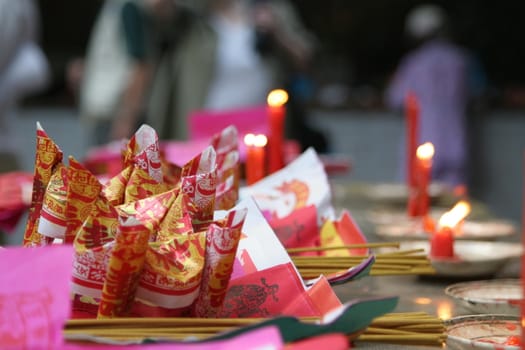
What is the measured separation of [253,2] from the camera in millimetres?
4270

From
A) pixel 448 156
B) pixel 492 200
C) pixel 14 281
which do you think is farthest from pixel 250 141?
pixel 492 200

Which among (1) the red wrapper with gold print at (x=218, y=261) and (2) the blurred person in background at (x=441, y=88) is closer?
(1) the red wrapper with gold print at (x=218, y=261)

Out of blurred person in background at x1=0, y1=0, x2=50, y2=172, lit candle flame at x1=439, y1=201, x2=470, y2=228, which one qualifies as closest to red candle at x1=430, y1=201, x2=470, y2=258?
lit candle flame at x1=439, y1=201, x2=470, y2=228

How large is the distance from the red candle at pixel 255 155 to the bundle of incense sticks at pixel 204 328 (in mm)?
688

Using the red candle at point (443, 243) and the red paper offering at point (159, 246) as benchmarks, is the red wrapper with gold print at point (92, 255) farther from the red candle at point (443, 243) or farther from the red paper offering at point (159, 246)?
the red candle at point (443, 243)

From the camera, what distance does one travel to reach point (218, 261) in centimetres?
91

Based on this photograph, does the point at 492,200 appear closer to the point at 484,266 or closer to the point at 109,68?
the point at 109,68

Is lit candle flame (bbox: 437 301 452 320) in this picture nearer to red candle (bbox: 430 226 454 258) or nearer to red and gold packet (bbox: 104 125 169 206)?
red candle (bbox: 430 226 454 258)

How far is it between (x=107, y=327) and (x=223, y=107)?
127 inches

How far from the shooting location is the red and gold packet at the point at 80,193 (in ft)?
3.14

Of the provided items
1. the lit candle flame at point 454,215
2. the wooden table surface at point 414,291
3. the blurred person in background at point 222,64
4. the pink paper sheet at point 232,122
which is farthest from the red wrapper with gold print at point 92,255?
the blurred person in background at point 222,64

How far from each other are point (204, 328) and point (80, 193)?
0.61 feet

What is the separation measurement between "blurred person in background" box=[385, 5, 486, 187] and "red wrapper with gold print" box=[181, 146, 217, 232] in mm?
4971

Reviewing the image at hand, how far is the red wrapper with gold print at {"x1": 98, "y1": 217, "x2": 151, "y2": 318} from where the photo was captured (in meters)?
0.86
